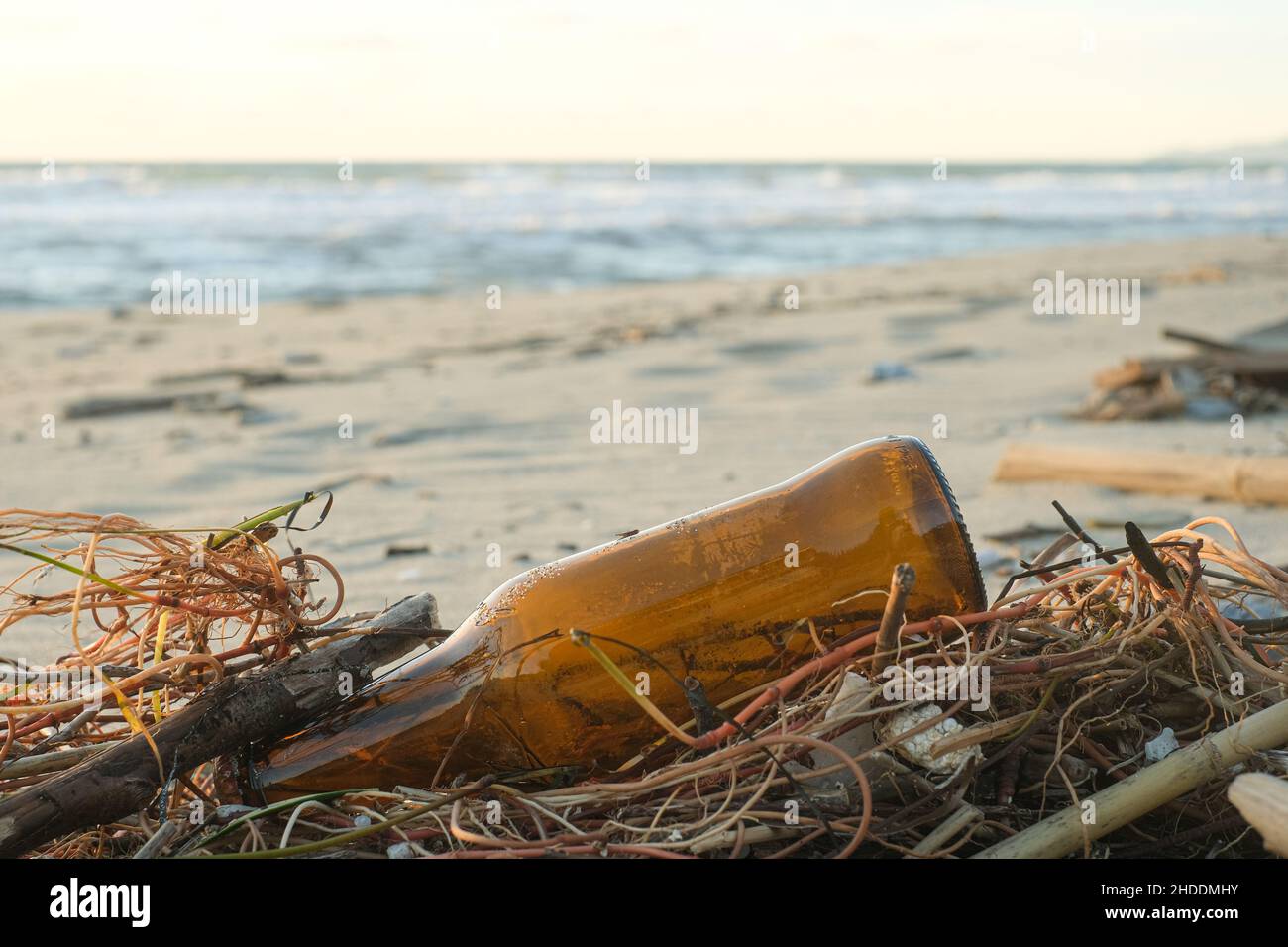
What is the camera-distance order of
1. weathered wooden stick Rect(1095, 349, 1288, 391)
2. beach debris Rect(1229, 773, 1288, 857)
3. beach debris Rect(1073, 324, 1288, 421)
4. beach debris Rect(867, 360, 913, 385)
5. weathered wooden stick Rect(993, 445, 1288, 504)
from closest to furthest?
beach debris Rect(1229, 773, 1288, 857), weathered wooden stick Rect(993, 445, 1288, 504), beach debris Rect(1073, 324, 1288, 421), weathered wooden stick Rect(1095, 349, 1288, 391), beach debris Rect(867, 360, 913, 385)

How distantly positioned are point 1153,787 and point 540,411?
6.23 m

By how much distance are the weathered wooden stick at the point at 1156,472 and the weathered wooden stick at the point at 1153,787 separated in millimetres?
2811

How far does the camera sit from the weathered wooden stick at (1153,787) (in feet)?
5.17

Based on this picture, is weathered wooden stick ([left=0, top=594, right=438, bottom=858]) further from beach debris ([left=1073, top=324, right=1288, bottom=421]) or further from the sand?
beach debris ([left=1073, top=324, right=1288, bottom=421])

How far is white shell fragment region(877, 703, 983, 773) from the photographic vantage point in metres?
1.68

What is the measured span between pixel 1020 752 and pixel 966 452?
13.9 ft

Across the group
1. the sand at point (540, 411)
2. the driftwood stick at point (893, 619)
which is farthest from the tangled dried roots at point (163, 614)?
the sand at point (540, 411)

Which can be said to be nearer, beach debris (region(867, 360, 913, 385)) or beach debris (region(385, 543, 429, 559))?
beach debris (region(385, 543, 429, 559))

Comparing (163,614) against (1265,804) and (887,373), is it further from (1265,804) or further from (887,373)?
(887,373)

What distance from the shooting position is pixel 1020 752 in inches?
68.3

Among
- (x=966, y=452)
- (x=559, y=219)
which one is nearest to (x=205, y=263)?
(x=559, y=219)

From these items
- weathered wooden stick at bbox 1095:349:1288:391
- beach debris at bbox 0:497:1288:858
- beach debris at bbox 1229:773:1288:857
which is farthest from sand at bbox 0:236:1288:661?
beach debris at bbox 1229:773:1288:857

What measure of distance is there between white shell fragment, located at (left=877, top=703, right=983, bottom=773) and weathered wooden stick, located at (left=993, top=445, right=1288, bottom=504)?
297 centimetres
